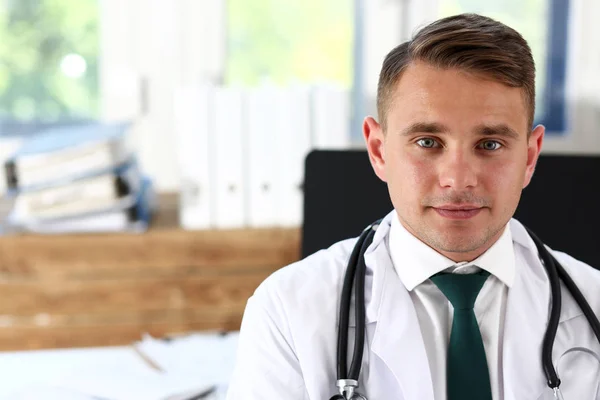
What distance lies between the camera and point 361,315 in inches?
40.3

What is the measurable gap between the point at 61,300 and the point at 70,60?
0.78m

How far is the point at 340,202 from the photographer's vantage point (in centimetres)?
154

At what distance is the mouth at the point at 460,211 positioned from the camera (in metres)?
0.95

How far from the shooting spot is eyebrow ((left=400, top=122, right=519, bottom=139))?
952 mm

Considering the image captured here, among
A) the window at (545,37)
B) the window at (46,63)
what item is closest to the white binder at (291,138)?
the window at (46,63)

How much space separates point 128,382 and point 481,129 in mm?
792

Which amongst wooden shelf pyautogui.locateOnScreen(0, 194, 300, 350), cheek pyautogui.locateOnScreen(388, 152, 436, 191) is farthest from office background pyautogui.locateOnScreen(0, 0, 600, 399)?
cheek pyautogui.locateOnScreen(388, 152, 436, 191)

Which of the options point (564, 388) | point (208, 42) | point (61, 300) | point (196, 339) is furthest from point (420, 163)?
point (208, 42)

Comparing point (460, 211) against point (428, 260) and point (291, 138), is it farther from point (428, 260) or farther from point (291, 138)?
point (291, 138)

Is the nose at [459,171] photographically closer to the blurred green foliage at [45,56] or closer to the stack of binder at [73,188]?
the stack of binder at [73,188]

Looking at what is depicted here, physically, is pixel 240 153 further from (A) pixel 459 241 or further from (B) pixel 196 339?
(A) pixel 459 241

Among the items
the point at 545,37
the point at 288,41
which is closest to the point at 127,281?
the point at 288,41

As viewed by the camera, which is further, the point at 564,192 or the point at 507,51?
the point at 564,192

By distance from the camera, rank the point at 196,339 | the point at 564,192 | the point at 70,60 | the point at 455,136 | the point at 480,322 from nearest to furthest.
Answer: the point at 455,136, the point at 480,322, the point at 564,192, the point at 196,339, the point at 70,60
